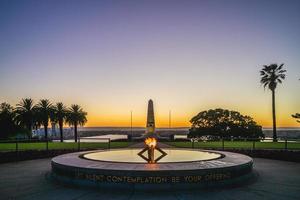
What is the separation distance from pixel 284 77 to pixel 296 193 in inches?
1887

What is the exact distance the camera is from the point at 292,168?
17219mm

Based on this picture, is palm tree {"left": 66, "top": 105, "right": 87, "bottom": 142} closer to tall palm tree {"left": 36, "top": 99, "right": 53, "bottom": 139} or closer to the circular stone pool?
tall palm tree {"left": 36, "top": 99, "right": 53, "bottom": 139}

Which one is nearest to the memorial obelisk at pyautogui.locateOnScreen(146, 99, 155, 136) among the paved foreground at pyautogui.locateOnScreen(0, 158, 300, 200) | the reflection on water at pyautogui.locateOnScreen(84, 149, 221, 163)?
the reflection on water at pyautogui.locateOnScreen(84, 149, 221, 163)

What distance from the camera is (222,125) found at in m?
59.6

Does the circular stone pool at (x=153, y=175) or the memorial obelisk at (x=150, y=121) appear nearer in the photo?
the circular stone pool at (x=153, y=175)

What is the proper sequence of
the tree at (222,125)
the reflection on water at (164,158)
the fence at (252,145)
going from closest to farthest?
the reflection on water at (164,158), the fence at (252,145), the tree at (222,125)

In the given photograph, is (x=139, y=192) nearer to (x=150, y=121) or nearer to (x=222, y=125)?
(x=150, y=121)

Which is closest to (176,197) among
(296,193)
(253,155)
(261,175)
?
(296,193)

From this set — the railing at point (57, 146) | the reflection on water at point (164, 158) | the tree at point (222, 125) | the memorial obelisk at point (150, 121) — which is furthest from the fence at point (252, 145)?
the tree at point (222, 125)

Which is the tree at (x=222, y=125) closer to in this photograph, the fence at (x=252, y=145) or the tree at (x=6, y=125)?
the fence at (x=252, y=145)

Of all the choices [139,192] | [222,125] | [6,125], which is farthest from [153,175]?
[6,125]

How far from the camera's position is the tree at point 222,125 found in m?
57.8

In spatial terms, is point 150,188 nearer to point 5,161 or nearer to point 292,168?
point 292,168

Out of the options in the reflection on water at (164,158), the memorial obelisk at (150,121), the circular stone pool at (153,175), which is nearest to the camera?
the circular stone pool at (153,175)
